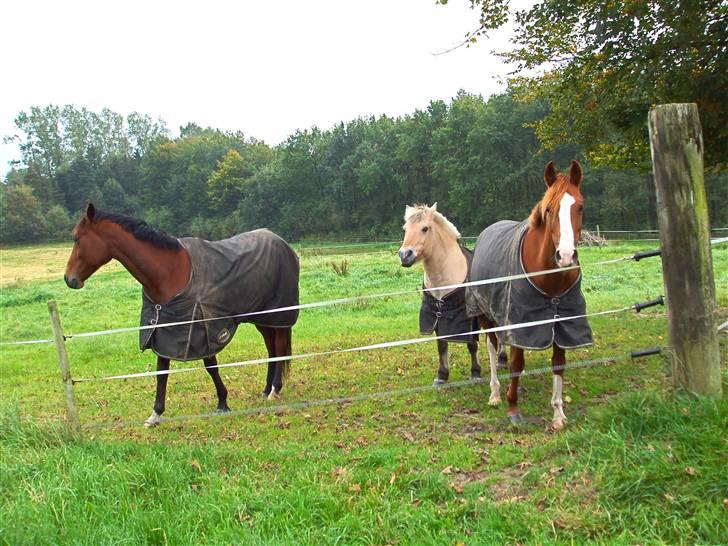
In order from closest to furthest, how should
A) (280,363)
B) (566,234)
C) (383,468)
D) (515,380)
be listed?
(383,468) → (566,234) → (515,380) → (280,363)

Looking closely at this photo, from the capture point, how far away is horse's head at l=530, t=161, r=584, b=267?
162 inches

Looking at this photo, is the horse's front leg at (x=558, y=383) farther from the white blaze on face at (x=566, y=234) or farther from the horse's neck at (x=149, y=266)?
the horse's neck at (x=149, y=266)

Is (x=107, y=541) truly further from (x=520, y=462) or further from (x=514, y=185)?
(x=514, y=185)

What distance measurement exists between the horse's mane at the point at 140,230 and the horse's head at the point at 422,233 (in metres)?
2.58

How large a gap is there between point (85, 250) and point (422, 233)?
3.68m

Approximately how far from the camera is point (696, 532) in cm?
274

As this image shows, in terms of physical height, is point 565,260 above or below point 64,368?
above

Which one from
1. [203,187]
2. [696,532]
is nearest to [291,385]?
[696,532]

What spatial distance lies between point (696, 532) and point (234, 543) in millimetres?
2400

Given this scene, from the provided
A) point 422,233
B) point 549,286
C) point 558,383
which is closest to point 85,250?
point 422,233

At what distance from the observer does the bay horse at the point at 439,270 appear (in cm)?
645

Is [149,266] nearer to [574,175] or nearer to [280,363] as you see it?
[280,363]

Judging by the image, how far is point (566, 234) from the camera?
413 cm

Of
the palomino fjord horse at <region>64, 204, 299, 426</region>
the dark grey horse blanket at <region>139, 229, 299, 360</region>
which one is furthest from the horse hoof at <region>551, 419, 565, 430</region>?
the dark grey horse blanket at <region>139, 229, 299, 360</region>
